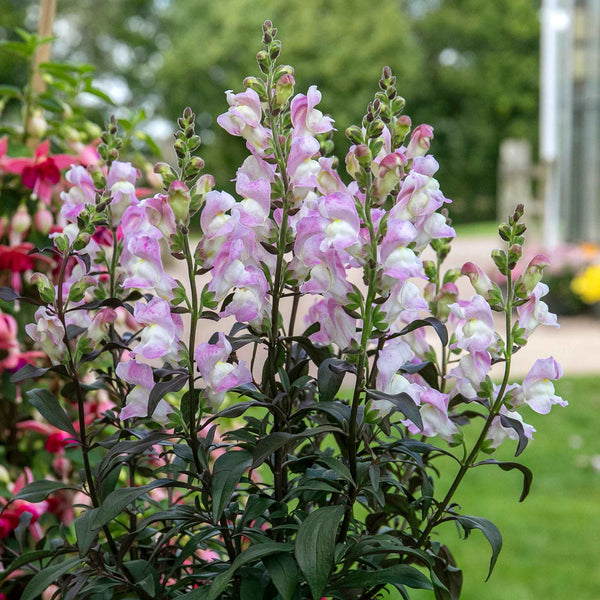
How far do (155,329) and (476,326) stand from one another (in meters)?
0.29

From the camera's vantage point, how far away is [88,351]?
840 mm

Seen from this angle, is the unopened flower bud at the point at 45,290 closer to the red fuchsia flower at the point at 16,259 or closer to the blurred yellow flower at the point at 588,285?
the red fuchsia flower at the point at 16,259

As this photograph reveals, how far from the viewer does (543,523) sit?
108 inches

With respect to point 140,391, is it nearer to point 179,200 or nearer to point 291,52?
point 179,200

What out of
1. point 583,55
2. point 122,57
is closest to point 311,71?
point 122,57

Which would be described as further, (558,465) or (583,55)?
(583,55)

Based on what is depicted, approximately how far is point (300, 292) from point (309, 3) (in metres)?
20.9

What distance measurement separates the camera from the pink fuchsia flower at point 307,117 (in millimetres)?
767

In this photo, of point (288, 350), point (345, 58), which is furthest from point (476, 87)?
point (288, 350)

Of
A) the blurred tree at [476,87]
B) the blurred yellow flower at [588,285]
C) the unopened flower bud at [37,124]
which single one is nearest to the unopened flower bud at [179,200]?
the unopened flower bud at [37,124]

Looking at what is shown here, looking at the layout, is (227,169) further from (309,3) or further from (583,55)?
(583,55)

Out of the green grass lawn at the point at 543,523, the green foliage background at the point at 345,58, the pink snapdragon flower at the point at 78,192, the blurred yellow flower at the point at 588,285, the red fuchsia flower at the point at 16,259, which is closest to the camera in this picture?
the pink snapdragon flower at the point at 78,192

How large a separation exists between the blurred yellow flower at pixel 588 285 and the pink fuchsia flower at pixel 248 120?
622cm

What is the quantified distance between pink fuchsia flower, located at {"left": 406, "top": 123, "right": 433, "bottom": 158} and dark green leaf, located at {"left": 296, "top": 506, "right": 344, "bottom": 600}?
0.35 metres
